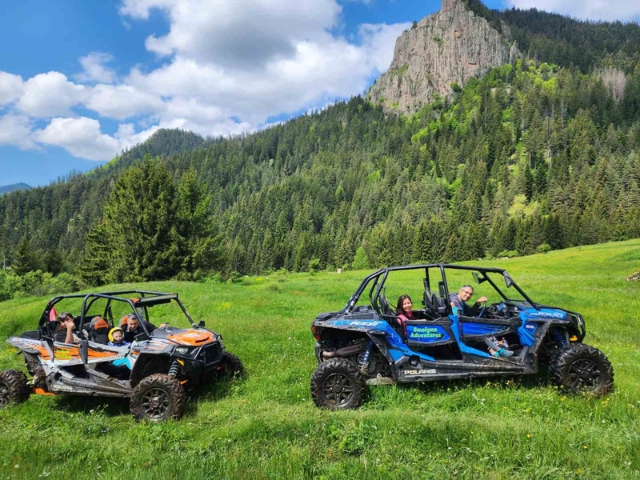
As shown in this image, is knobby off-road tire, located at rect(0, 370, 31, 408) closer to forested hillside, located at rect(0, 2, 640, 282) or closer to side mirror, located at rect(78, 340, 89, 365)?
side mirror, located at rect(78, 340, 89, 365)

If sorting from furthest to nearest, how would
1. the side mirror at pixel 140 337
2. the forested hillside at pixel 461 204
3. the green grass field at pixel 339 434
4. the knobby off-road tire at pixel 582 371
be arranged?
the forested hillside at pixel 461 204 < the side mirror at pixel 140 337 < the knobby off-road tire at pixel 582 371 < the green grass field at pixel 339 434

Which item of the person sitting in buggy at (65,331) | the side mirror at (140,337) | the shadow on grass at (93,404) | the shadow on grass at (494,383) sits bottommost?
the shadow on grass at (93,404)

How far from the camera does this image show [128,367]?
26.2ft

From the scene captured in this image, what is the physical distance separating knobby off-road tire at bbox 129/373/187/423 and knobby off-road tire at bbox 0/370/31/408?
118 inches

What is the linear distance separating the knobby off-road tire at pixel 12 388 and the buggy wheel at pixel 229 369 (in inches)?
159

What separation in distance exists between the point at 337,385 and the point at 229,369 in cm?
329

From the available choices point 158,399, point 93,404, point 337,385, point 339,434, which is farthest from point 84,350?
point 339,434

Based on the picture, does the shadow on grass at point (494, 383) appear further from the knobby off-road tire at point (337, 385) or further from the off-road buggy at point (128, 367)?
the off-road buggy at point (128, 367)

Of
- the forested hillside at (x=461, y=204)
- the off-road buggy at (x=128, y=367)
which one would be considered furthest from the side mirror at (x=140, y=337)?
the forested hillside at (x=461, y=204)

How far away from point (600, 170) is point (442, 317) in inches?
4956

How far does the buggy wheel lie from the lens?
29.8ft

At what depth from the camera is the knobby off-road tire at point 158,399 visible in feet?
23.3

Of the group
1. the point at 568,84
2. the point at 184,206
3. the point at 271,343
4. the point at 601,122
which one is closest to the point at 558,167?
the point at 601,122

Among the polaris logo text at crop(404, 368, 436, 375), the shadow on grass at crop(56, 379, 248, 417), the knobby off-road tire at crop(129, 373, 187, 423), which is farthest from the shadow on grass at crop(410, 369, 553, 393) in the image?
the knobby off-road tire at crop(129, 373, 187, 423)
